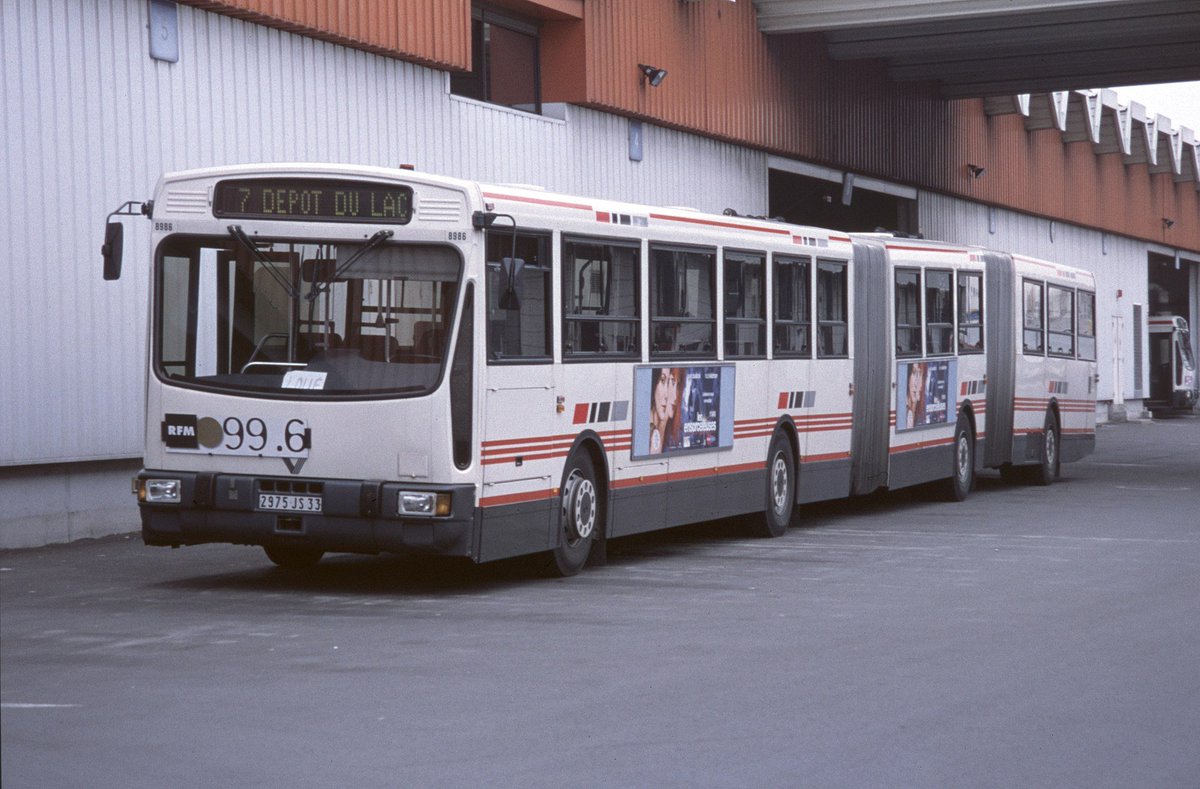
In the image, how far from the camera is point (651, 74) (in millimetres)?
26844

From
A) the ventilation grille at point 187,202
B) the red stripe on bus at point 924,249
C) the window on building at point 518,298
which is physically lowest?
the window on building at point 518,298

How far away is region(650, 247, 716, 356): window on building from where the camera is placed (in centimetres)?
1514

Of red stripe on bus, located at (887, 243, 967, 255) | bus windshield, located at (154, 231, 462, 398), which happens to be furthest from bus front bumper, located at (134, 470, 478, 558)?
red stripe on bus, located at (887, 243, 967, 255)

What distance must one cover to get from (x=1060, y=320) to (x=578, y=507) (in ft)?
49.1

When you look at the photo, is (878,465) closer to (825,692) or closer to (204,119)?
(204,119)

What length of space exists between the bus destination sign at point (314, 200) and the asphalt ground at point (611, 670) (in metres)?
2.49

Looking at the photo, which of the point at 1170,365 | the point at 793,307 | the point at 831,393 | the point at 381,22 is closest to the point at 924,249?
the point at 831,393

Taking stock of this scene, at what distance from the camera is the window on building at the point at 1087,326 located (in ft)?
92.4

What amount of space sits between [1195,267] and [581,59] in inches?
1826

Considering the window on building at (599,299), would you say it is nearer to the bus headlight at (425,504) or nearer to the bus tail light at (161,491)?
the bus headlight at (425,504)

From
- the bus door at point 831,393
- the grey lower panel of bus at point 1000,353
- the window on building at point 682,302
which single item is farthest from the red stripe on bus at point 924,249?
the window on building at point 682,302

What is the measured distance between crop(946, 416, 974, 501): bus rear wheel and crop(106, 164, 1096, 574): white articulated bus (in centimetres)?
686

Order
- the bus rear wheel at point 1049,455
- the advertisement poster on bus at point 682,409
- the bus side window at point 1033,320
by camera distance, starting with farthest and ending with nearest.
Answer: the bus rear wheel at point 1049,455, the bus side window at point 1033,320, the advertisement poster on bus at point 682,409

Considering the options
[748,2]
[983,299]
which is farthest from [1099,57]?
[983,299]
